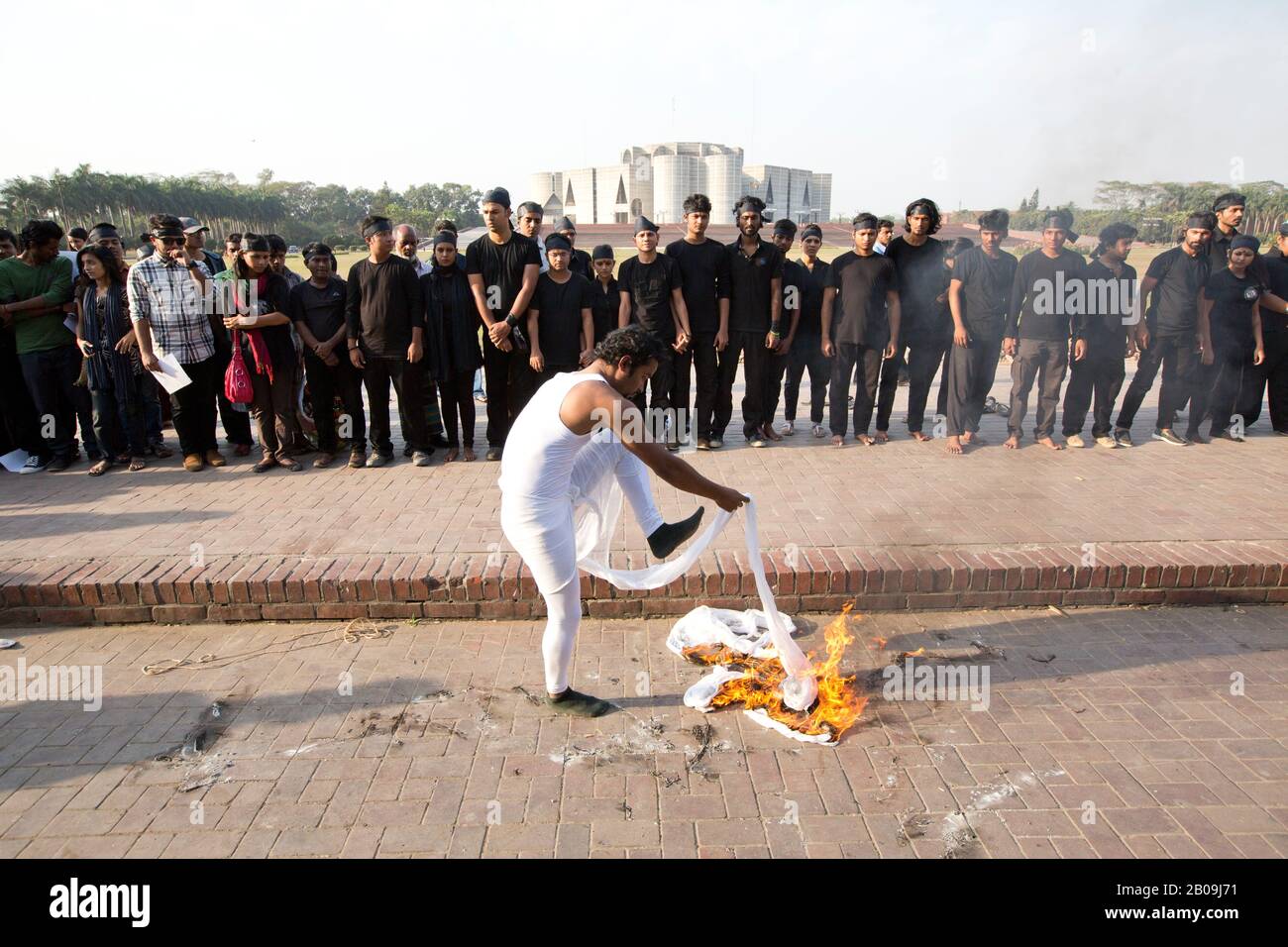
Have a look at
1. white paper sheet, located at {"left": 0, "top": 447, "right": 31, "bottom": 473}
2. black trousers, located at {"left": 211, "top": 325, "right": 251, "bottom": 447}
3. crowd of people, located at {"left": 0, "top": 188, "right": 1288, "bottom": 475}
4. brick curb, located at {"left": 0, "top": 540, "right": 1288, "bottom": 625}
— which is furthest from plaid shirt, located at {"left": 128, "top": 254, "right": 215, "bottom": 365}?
brick curb, located at {"left": 0, "top": 540, "right": 1288, "bottom": 625}

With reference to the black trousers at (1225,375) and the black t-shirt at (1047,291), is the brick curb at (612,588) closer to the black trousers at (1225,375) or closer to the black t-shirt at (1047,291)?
the black t-shirt at (1047,291)

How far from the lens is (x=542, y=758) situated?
3.22m

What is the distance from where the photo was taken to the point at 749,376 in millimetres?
7320

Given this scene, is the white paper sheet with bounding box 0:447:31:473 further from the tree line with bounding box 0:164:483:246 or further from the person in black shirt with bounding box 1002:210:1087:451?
the tree line with bounding box 0:164:483:246

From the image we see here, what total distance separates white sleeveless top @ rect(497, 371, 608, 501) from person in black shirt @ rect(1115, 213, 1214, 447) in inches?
251

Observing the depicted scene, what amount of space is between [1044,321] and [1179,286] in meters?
1.36

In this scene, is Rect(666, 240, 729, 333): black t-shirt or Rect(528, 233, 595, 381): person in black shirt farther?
Rect(666, 240, 729, 333): black t-shirt

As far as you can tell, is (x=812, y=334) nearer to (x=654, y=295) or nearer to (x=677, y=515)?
(x=654, y=295)

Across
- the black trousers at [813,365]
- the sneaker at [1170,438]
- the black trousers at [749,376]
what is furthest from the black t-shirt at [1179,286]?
the black trousers at [749,376]

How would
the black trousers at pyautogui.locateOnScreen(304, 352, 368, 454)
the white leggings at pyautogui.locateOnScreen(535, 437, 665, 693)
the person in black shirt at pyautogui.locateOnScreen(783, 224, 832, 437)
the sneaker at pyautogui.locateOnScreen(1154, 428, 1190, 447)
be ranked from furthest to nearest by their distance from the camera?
the person in black shirt at pyautogui.locateOnScreen(783, 224, 832, 437) < the sneaker at pyautogui.locateOnScreen(1154, 428, 1190, 447) < the black trousers at pyautogui.locateOnScreen(304, 352, 368, 454) < the white leggings at pyautogui.locateOnScreen(535, 437, 665, 693)

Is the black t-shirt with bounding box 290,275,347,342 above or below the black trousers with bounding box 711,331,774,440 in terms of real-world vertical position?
above

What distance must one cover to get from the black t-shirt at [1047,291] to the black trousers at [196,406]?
24.3 feet

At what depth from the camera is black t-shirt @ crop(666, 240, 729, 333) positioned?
22.9ft

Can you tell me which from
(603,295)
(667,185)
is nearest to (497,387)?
(603,295)
